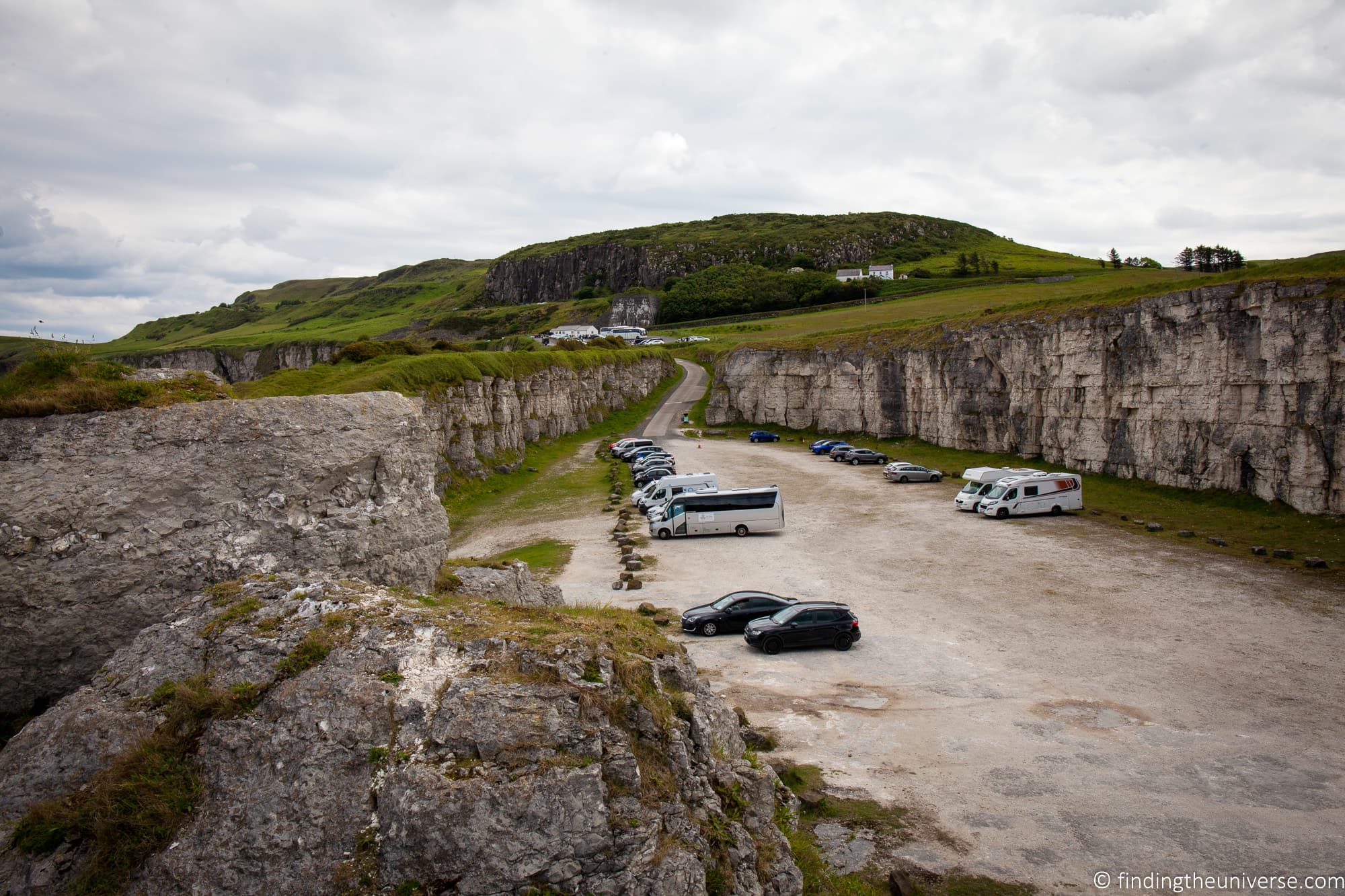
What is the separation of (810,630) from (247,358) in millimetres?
147802

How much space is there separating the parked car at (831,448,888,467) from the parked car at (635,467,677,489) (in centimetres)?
1709

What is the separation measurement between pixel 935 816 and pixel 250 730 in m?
11.8

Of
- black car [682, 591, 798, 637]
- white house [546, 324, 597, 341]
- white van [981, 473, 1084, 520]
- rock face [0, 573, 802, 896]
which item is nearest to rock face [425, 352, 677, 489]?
black car [682, 591, 798, 637]

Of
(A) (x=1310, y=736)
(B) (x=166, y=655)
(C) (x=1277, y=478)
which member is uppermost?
(B) (x=166, y=655)

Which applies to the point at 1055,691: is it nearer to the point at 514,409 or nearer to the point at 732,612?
the point at 732,612

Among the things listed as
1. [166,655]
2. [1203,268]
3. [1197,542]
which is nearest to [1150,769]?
[166,655]

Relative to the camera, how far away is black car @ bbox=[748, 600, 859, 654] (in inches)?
908

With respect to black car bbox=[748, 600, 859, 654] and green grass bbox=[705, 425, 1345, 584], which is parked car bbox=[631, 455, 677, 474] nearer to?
green grass bbox=[705, 425, 1345, 584]

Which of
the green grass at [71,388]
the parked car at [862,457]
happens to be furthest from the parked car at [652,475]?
the green grass at [71,388]

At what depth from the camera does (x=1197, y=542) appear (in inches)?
1299

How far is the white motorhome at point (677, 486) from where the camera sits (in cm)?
4322

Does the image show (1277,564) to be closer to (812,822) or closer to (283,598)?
(812,822)

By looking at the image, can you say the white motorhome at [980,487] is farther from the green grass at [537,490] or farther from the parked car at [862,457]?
the green grass at [537,490]

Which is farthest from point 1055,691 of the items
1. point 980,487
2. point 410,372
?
point 410,372
